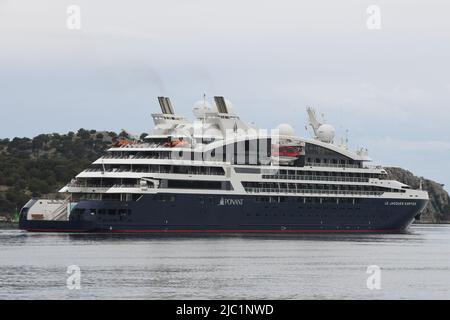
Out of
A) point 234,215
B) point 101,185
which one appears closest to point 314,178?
point 234,215

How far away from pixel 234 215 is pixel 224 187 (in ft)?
8.93

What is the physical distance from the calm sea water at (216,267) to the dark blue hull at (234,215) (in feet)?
6.87

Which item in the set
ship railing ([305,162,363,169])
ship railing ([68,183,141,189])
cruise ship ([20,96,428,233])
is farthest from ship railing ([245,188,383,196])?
ship railing ([68,183,141,189])

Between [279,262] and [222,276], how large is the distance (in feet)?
32.9

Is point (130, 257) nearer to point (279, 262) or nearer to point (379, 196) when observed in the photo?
point (279, 262)

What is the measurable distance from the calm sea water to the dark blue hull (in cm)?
210

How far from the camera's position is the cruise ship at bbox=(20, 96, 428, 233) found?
314 feet

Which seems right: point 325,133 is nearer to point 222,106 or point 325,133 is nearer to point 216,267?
point 222,106

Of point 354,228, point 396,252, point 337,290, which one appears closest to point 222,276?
point 337,290

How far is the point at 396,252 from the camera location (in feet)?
272

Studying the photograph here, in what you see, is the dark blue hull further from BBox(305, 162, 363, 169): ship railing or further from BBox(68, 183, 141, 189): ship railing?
BBox(305, 162, 363, 169): ship railing

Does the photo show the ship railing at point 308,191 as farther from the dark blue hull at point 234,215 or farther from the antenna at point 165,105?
the antenna at point 165,105

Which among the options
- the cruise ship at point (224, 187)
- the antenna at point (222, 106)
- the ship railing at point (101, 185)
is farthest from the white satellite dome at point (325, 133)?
the ship railing at point (101, 185)

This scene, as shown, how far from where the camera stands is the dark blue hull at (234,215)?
9444cm
